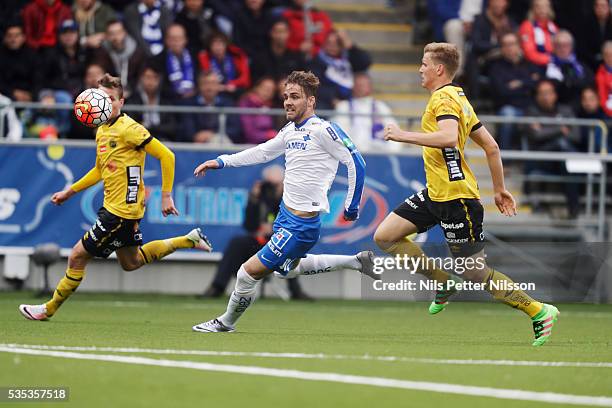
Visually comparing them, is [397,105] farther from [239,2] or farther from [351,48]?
[239,2]

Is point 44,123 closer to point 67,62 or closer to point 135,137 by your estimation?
point 67,62

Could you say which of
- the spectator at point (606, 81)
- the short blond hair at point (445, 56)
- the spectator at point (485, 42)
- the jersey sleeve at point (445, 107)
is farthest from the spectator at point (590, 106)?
the jersey sleeve at point (445, 107)

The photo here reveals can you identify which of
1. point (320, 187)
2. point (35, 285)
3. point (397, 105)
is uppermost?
point (320, 187)

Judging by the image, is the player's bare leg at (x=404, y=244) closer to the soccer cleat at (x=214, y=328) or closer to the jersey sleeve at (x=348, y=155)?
the jersey sleeve at (x=348, y=155)

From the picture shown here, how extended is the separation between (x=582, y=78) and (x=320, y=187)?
10365 mm

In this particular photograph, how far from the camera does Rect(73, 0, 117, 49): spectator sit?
1853 centimetres

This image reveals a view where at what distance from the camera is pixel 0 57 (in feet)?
58.2

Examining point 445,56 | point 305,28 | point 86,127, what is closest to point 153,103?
point 86,127

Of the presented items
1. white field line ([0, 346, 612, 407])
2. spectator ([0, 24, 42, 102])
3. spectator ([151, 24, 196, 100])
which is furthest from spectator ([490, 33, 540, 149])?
white field line ([0, 346, 612, 407])

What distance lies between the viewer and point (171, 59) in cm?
1806

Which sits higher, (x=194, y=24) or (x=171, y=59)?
(x=194, y=24)

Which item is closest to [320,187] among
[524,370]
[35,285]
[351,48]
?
[524,370]

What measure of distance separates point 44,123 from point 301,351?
29.6 feet

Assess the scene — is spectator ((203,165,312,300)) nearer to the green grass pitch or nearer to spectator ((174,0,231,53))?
the green grass pitch
